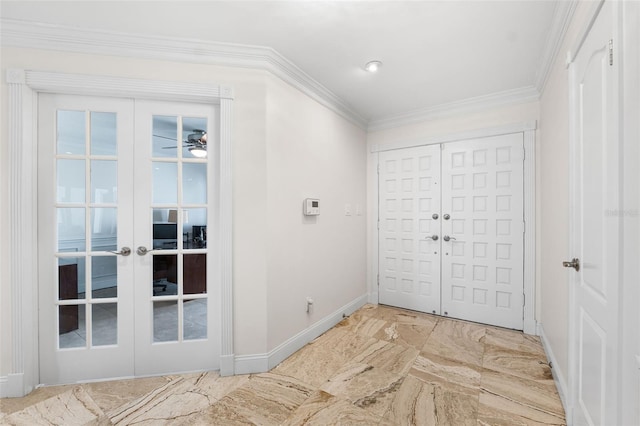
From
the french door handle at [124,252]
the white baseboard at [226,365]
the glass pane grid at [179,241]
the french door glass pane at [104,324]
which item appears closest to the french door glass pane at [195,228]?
the glass pane grid at [179,241]

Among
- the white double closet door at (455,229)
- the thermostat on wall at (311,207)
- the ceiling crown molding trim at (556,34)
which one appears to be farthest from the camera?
the white double closet door at (455,229)

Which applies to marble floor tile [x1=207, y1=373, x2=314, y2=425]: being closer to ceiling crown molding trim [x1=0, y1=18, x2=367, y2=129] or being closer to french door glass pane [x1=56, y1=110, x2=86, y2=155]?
→ french door glass pane [x1=56, y1=110, x2=86, y2=155]

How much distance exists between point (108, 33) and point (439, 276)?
3917 millimetres

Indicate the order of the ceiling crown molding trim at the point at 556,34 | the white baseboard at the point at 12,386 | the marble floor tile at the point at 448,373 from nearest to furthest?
the ceiling crown molding trim at the point at 556,34
the white baseboard at the point at 12,386
the marble floor tile at the point at 448,373

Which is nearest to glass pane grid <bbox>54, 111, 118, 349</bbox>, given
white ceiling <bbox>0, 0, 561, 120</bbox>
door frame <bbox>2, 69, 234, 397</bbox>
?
door frame <bbox>2, 69, 234, 397</bbox>

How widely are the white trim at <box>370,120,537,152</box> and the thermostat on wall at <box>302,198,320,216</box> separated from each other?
4.90 ft

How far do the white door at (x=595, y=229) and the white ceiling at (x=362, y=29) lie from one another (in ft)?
2.18

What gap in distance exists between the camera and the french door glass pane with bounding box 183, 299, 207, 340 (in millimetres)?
2232

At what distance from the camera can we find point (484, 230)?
3092 mm

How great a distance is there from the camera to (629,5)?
0.98m

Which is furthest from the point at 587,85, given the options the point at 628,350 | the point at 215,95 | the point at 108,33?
the point at 108,33

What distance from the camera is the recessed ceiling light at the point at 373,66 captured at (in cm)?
239

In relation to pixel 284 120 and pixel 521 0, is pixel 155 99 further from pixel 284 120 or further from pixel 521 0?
pixel 521 0

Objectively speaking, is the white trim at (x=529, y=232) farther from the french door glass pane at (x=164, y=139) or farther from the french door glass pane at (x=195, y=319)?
the french door glass pane at (x=164, y=139)
